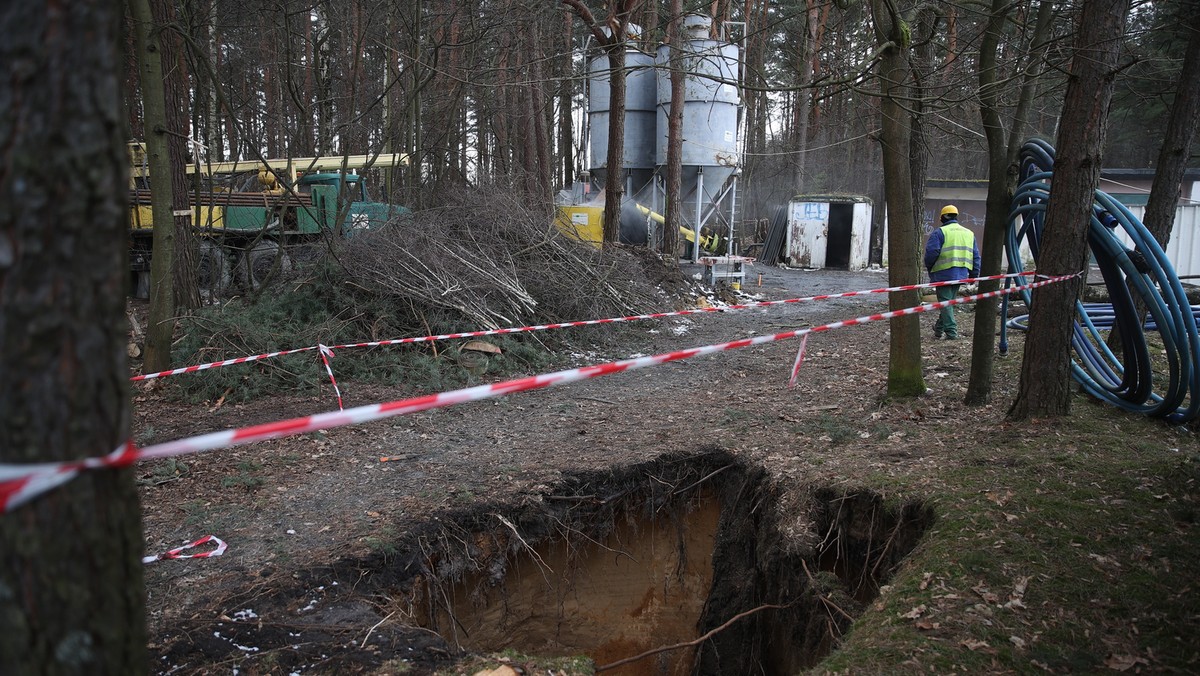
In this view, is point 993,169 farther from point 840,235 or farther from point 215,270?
point 840,235

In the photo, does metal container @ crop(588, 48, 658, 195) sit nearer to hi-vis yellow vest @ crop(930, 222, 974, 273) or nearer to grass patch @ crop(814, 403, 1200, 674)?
hi-vis yellow vest @ crop(930, 222, 974, 273)

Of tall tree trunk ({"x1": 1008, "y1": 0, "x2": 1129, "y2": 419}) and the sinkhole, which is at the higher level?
tall tree trunk ({"x1": 1008, "y1": 0, "x2": 1129, "y2": 419})

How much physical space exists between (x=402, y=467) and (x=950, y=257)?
23.8 feet

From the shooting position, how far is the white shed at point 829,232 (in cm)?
2397

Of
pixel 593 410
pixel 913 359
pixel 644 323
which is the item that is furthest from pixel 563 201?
pixel 913 359

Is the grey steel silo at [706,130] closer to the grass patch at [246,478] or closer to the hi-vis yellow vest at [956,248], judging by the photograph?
the hi-vis yellow vest at [956,248]

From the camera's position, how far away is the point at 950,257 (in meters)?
9.74

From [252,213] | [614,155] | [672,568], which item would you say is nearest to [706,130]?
[614,155]

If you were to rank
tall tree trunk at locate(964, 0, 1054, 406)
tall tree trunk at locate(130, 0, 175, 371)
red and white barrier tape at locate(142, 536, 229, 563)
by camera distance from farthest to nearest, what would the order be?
tall tree trunk at locate(130, 0, 175, 371), tall tree trunk at locate(964, 0, 1054, 406), red and white barrier tape at locate(142, 536, 229, 563)

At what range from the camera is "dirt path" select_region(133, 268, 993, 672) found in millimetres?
3990

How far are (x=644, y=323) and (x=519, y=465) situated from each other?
569cm

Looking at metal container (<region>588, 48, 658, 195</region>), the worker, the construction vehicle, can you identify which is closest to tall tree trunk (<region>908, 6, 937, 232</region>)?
the worker

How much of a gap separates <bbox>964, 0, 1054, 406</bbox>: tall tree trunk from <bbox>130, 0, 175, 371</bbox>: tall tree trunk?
7342 millimetres

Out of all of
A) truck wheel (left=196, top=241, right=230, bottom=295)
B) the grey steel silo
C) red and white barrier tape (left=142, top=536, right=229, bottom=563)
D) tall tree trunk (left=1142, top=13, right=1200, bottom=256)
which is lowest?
red and white barrier tape (left=142, top=536, right=229, bottom=563)
